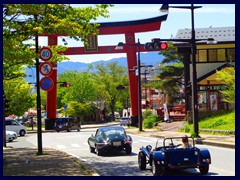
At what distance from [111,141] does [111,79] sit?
7217 cm

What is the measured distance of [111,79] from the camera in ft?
298

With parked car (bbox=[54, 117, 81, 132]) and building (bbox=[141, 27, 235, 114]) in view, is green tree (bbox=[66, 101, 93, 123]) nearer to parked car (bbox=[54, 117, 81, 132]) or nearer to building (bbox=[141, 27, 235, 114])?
parked car (bbox=[54, 117, 81, 132])

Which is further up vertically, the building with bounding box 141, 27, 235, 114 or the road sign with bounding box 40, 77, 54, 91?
the building with bounding box 141, 27, 235, 114

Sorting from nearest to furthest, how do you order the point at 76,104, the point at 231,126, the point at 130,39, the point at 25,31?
the point at 25,31
the point at 231,126
the point at 130,39
the point at 76,104

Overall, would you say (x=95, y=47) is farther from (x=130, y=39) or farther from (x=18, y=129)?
(x=18, y=129)

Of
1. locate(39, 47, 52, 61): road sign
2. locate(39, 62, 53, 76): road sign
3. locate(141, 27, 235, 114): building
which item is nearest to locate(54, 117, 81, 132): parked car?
locate(141, 27, 235, 114): building

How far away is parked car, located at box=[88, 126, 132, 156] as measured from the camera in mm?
Answer: 18969

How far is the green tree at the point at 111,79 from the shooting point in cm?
8919

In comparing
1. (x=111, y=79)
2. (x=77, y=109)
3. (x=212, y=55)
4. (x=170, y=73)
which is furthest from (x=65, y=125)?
(x=111, y=79)

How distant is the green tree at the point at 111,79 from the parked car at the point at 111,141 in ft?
213

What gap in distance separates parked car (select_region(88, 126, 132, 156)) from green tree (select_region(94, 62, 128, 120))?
64.9 meters
